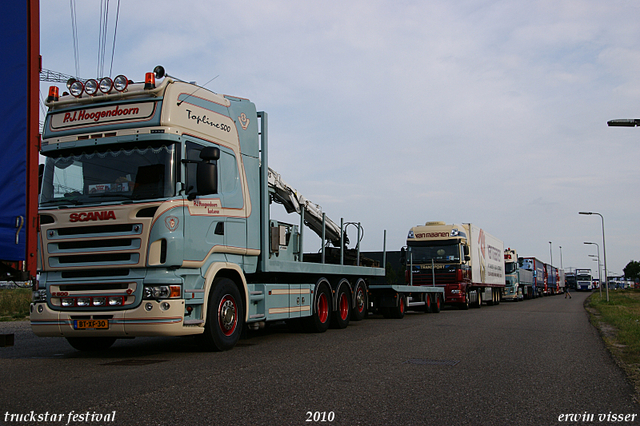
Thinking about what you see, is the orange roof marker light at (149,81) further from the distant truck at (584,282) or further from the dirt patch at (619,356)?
the distant truck at (584,282)

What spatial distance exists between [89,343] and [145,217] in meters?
2.95

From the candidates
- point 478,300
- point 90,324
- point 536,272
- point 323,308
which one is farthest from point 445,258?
point 536,272

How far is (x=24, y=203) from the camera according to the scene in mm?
5887

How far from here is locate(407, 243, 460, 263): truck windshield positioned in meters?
23.9

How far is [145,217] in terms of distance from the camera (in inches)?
308

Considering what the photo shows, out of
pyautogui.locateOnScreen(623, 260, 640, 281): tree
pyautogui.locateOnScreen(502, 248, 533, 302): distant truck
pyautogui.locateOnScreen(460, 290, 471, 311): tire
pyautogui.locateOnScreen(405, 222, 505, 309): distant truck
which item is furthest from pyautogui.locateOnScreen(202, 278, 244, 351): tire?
pyautogui.locateOnScreen(623, 260, 640, 281): tree

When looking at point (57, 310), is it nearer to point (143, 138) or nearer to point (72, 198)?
point (72, 198)

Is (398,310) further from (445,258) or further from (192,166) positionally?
(192,166)

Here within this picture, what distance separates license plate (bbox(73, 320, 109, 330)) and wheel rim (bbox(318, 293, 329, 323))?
217 inches

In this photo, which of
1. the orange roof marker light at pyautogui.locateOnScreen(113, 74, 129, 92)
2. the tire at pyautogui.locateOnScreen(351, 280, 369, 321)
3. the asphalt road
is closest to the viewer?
the asphalt road

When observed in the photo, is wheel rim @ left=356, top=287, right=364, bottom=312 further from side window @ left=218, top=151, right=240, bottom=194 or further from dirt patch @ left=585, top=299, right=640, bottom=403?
side window @ left=218, top=151, right=240, bottom=194

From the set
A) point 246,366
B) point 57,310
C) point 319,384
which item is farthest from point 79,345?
point 319,384

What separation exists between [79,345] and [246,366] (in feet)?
11.6

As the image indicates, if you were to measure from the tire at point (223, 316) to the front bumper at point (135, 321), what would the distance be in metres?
0.52
